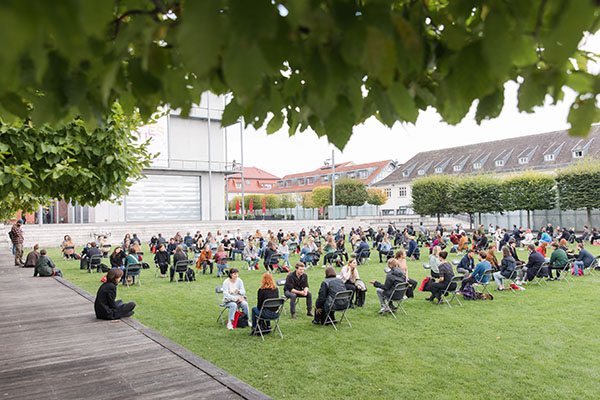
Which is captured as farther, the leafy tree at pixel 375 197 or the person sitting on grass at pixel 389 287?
the leafy tree at pixel 375 197

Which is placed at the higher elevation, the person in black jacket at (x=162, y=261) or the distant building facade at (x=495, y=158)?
the distant building facade at (x=495, y=158)

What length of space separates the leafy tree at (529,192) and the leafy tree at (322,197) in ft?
86.3

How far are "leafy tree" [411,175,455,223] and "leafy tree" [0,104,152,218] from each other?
1618 inches

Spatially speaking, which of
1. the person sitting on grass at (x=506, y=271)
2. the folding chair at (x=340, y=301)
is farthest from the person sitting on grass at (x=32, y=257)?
the person sitting on grass at (x=506, y=271)

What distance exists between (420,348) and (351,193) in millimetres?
52298

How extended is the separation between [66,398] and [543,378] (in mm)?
6489

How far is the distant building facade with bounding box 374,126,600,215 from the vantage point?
52.6 meters

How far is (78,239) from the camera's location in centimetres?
3312

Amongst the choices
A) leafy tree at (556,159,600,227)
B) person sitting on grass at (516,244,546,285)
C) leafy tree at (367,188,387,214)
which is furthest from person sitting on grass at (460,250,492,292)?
leafy tree at (367,188,387,214)

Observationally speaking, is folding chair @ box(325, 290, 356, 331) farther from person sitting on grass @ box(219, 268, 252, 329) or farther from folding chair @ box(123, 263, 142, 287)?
folding chair @ box(123, 263, 142, 287)

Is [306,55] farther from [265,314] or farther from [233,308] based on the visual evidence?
[233,308]

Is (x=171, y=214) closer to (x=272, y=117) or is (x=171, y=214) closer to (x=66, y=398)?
(x=66, y=398)

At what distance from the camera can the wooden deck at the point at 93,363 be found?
568 centimetres

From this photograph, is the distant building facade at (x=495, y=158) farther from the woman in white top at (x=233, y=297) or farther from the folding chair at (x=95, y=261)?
the woman in white top at (x=233, y=297)
